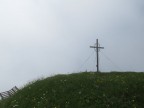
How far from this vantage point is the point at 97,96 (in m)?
29.9

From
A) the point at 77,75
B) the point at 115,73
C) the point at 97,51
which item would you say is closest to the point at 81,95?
the point at 77,75

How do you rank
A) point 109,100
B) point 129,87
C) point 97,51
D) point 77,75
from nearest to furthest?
point 109,100, point 129,87, point 77,75, point 97,51

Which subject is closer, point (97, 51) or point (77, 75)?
point (77, 75)

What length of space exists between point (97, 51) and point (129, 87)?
54.1 feet

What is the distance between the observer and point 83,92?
3080 centimetres

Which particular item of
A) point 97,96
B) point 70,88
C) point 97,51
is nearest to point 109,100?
point 97,96

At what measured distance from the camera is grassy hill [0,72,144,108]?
1150 inches

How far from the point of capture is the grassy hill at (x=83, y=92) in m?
29.2

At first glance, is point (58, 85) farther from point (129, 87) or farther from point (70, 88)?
point (129, 87)

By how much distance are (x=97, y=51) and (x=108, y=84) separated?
15.7 m

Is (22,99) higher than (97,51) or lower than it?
lower

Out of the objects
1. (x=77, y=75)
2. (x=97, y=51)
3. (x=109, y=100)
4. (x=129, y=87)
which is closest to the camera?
(x=109, y=100)

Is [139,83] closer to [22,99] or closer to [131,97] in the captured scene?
[131,97]

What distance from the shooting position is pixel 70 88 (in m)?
32.0
